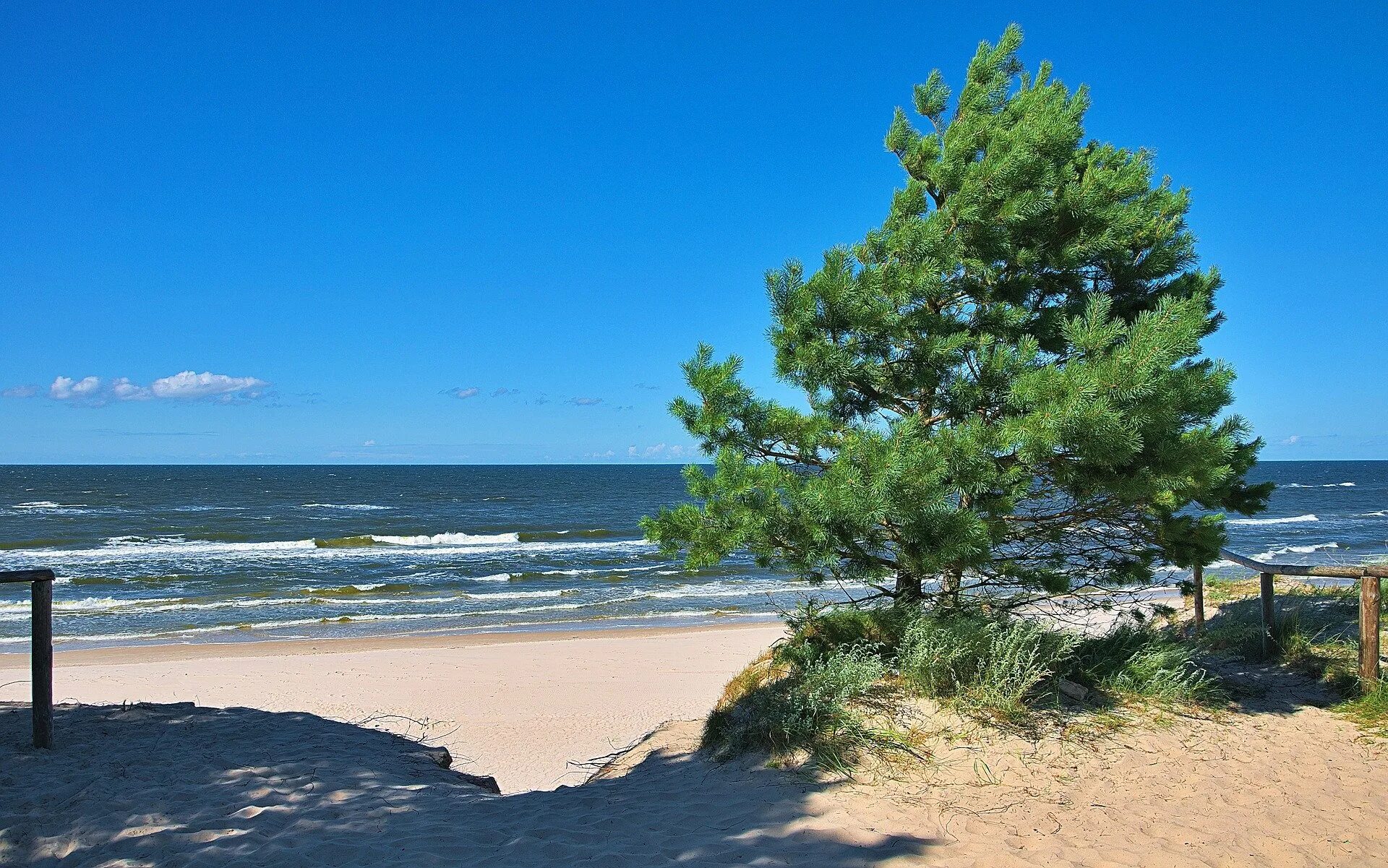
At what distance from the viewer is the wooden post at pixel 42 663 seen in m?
5.43

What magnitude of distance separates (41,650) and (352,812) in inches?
103

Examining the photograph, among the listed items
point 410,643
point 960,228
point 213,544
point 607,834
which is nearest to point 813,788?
point 607,834

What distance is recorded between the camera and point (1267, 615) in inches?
297

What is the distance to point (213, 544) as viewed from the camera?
30.7 metres

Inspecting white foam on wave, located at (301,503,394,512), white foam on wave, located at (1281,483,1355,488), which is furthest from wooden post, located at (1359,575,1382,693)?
white foam on wave, located at (1281,483,1355,488)

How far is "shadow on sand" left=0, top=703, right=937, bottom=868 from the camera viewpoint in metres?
4.04

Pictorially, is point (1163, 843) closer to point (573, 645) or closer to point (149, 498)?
point (573, 645)

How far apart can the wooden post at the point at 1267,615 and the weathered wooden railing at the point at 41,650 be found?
950 cm

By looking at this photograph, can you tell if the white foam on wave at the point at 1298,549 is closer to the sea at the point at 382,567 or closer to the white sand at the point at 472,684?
the sea at the point at 382,567

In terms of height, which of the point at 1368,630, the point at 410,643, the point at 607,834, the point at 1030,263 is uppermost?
the point at 1030,263

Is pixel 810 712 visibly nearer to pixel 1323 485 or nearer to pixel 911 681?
pixel 911 681

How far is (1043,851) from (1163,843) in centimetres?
→ 66

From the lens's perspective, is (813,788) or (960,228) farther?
(960,228)

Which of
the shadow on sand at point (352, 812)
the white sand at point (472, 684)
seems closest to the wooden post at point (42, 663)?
the shadow on sand at point (352, 812)
